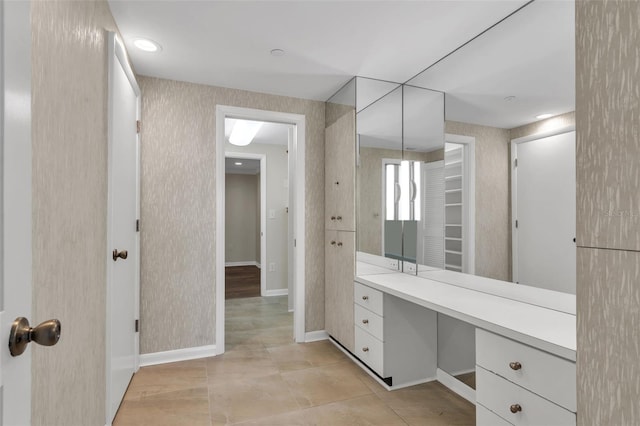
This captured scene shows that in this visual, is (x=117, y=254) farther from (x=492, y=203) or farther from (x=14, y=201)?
(x=492, y=203)

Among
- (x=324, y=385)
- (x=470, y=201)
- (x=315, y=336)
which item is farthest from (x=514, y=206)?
(x=315, y=336)

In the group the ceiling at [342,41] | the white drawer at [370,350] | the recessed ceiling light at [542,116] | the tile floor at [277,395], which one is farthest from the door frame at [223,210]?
the recessed ceiling light at [542,116]

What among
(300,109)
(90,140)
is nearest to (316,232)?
(300,109)

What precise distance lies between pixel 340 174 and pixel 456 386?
6.13 ft

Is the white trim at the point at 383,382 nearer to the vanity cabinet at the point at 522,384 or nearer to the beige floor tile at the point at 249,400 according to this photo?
the beige floor tile at the point at 249,400

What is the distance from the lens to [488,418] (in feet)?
4.86

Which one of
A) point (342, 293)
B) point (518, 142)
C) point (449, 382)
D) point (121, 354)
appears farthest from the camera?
point (342, 293)

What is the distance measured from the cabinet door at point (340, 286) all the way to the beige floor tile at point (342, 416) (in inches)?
24.8

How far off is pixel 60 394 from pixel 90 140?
40.9 inches

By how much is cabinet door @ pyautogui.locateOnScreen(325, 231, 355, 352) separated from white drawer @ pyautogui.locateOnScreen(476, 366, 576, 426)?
1.33 metres

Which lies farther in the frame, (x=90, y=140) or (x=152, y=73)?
(x=152, y=73)

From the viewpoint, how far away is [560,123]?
60.6 inches

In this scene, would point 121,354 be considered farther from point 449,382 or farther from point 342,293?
point 449,382

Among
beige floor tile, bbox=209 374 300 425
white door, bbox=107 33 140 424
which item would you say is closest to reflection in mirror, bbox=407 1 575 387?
beige floor tile, bbox=209 374 300 425
